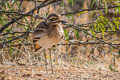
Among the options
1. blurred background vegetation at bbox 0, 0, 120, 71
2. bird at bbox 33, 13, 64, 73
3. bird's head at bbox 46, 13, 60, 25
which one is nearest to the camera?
bird's head at bbox 46, 13, 60, 25

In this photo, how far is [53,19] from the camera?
2637 mm

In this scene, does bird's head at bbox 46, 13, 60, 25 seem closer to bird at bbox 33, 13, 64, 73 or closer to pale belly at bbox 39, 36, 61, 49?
bird at bbox 33, 13, 64, 73

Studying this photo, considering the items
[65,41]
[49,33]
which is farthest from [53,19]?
[65,41]

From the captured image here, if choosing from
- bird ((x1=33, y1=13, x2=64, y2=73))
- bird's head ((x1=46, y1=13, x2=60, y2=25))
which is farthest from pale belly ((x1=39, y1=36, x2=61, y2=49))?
bird's head ((x1=46, y1=13, x2=60, y2=25))

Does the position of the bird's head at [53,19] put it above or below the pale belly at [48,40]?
above

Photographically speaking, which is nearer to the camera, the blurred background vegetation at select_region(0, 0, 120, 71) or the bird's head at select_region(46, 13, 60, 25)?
the bird's head at select_region(46, 13, 60, 25)

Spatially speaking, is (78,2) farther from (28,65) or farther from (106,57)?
(28,65)

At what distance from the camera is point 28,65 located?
11.5 feet

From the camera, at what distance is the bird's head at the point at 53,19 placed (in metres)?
2.57

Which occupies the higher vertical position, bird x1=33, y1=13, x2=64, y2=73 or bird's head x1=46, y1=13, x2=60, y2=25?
bird's head x1=46, y1=13, x2=60, y2=25

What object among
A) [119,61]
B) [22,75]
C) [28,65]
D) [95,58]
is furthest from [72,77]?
[119,61]

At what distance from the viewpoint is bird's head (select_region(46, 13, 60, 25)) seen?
2574 millimetres

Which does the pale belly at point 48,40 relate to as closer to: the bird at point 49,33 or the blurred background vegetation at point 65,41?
the bird at point 49,33

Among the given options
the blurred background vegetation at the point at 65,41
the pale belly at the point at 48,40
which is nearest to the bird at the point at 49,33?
the pale belly at the point at 48,40
